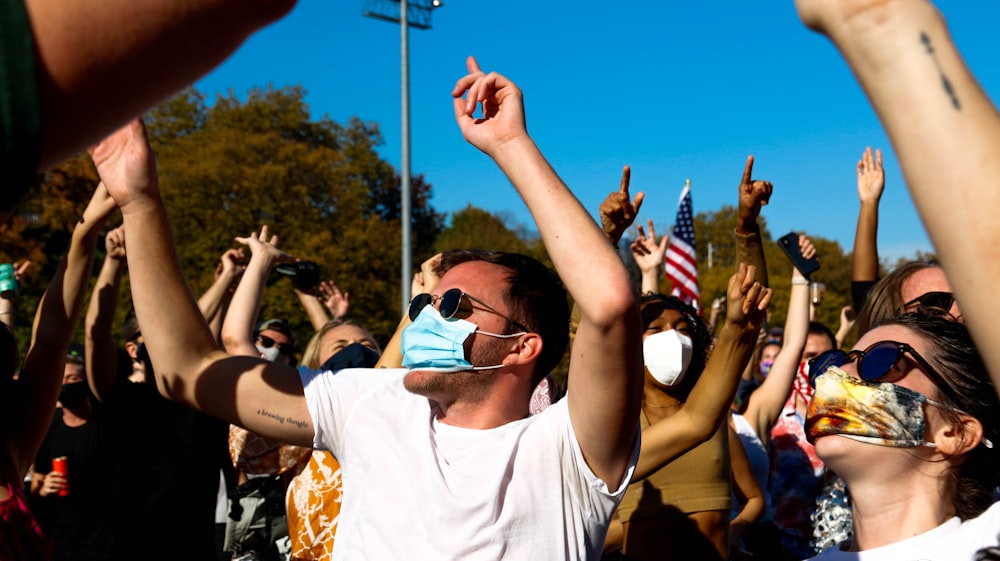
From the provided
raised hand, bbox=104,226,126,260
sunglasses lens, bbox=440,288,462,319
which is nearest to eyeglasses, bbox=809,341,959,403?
sunglasses lens, bbox=440,288,462,319

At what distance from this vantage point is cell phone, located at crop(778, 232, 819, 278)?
5810 mm

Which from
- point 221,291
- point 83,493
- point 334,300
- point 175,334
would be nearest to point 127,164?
point 175,334

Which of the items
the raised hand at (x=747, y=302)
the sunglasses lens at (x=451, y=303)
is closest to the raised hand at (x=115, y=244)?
the sunglasses lens at (x=451, y=303)

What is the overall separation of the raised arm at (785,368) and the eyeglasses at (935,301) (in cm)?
168

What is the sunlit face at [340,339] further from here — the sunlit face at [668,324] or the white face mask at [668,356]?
the white face mask at [668,356]

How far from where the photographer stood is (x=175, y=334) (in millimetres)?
2961

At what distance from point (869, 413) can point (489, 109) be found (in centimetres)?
140

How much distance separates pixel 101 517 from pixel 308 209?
28045 millimetres

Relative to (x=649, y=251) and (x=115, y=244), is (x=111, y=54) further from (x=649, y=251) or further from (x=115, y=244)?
(x=649, y=251)

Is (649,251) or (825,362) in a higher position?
(649,251)

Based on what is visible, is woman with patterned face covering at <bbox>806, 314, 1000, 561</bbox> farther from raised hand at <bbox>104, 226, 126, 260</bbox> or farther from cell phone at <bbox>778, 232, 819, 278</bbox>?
raised hand at <bbox>104, 226, 126, 260</bbox>

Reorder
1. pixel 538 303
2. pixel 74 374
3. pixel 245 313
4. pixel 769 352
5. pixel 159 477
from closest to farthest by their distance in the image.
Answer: pixel 538 303, pixel 245 313, pixel 159 477, pixel 74 374, pixel 769 352

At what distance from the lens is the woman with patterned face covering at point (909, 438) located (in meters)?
2.44

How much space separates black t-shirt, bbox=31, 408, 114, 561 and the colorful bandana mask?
4.45 m
